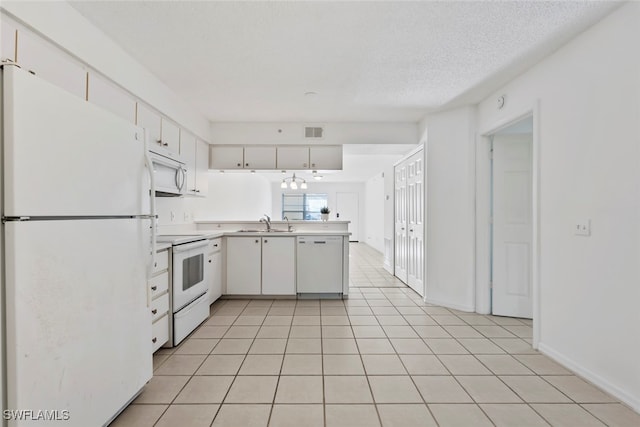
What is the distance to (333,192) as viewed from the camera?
11.9 meters

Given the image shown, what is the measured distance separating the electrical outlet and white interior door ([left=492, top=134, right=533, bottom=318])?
1245 millimetres

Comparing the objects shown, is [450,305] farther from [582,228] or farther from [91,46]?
[91,46]

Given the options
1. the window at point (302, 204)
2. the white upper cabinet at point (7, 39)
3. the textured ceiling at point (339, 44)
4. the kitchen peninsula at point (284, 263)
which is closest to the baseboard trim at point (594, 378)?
the kitchen peninsula at point (284, 263)

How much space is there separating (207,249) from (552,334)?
329 cm

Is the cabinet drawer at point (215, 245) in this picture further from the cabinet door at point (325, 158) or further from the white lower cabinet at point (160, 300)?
the cabinet door at point (325, 158)

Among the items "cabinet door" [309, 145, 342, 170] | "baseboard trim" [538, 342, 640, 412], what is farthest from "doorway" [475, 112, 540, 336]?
→ "cabinet door" [309, 145, 342, 170]

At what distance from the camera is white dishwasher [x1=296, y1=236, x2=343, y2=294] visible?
4199 mm

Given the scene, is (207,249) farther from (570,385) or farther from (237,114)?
(570,385)

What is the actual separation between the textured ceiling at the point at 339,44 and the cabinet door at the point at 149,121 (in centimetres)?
38

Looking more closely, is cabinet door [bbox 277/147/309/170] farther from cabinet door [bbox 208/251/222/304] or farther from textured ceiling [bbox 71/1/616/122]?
cabinet door [bbox 208/251/222/304]

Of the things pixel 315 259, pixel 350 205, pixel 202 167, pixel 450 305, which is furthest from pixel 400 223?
pixel 350 205

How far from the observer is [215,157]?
4598mm

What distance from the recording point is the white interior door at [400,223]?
5078 mm

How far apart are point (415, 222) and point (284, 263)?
6.53 feet
